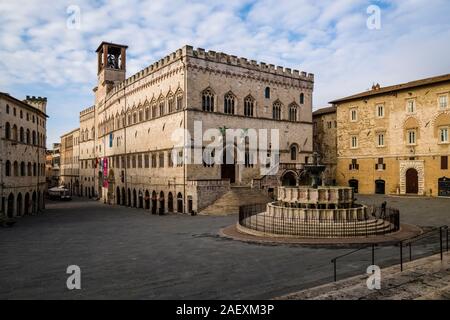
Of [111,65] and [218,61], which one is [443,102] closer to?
[218,61]

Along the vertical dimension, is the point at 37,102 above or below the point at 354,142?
above

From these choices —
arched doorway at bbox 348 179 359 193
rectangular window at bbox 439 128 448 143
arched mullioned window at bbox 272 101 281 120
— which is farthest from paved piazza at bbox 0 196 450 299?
arched doorway at bbox 348 179 359 193

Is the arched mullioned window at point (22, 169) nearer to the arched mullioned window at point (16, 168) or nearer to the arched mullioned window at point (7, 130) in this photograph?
the arched mullioned window at point (16, 168)

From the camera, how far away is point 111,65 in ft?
176

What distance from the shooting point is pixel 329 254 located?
14.8 meters

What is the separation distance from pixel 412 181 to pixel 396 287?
3549 centimetres

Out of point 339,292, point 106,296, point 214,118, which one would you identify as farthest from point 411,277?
point 214,118

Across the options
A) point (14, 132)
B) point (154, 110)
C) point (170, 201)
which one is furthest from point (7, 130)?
point (170, 201)

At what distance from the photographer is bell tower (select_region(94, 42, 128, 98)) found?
172ft

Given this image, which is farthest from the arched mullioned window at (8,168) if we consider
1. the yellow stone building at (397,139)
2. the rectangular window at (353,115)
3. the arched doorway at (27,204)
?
the rectangular window at (353,115)

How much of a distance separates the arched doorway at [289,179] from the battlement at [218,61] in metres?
11.7

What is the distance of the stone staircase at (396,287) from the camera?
921 cm

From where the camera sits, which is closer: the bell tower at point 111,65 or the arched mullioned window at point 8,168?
the arched mullioned window at point 8,168
